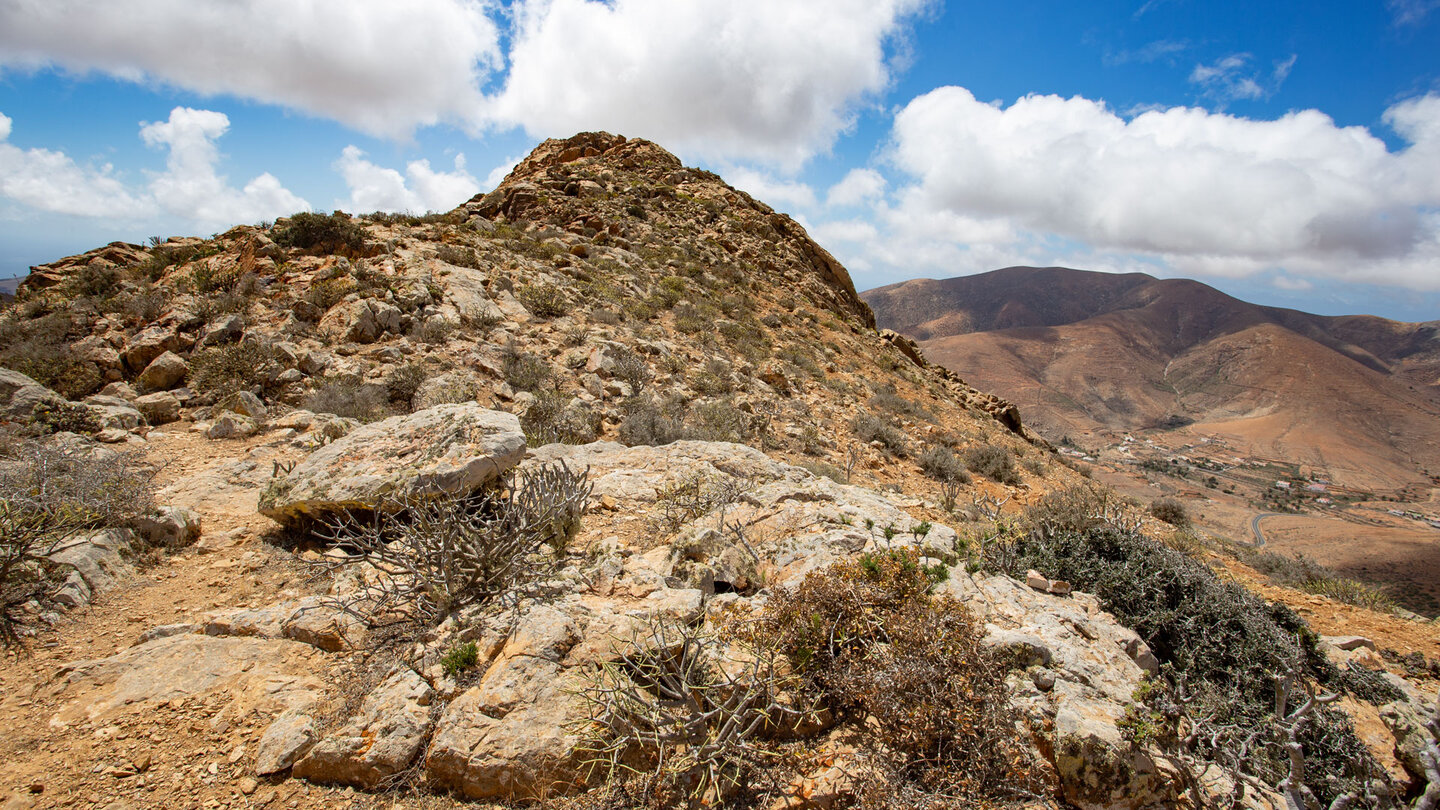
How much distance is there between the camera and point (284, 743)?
2.31 metres

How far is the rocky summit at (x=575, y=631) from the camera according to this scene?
7.36 ft

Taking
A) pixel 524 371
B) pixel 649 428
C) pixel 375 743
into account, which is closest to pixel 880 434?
pixel 649 428

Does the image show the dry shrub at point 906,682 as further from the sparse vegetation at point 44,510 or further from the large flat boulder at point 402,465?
the sparse vegetation at point 44,510

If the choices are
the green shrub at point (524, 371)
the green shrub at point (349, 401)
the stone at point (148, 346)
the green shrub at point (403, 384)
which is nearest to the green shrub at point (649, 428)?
the green shrub at point (524, 371)

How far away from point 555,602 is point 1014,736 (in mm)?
2494

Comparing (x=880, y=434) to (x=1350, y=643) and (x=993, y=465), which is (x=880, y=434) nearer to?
(x=993, y=465)

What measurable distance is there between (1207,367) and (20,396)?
128 m

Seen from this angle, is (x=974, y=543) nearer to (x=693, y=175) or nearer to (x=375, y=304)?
(x=375, y=304)

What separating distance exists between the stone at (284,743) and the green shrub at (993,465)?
34.8ft

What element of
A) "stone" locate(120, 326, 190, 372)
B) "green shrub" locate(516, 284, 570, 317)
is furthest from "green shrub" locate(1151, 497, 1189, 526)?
"stone" locate(120, 326, 190, 372)

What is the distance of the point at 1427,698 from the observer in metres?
3.64

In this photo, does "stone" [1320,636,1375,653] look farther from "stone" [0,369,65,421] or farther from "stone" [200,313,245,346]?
"stone" [200,313,245,346]

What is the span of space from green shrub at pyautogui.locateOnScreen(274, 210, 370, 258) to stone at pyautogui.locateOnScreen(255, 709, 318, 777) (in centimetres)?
1141

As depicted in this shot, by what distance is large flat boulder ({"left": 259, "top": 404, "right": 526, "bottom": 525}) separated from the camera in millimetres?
3863
